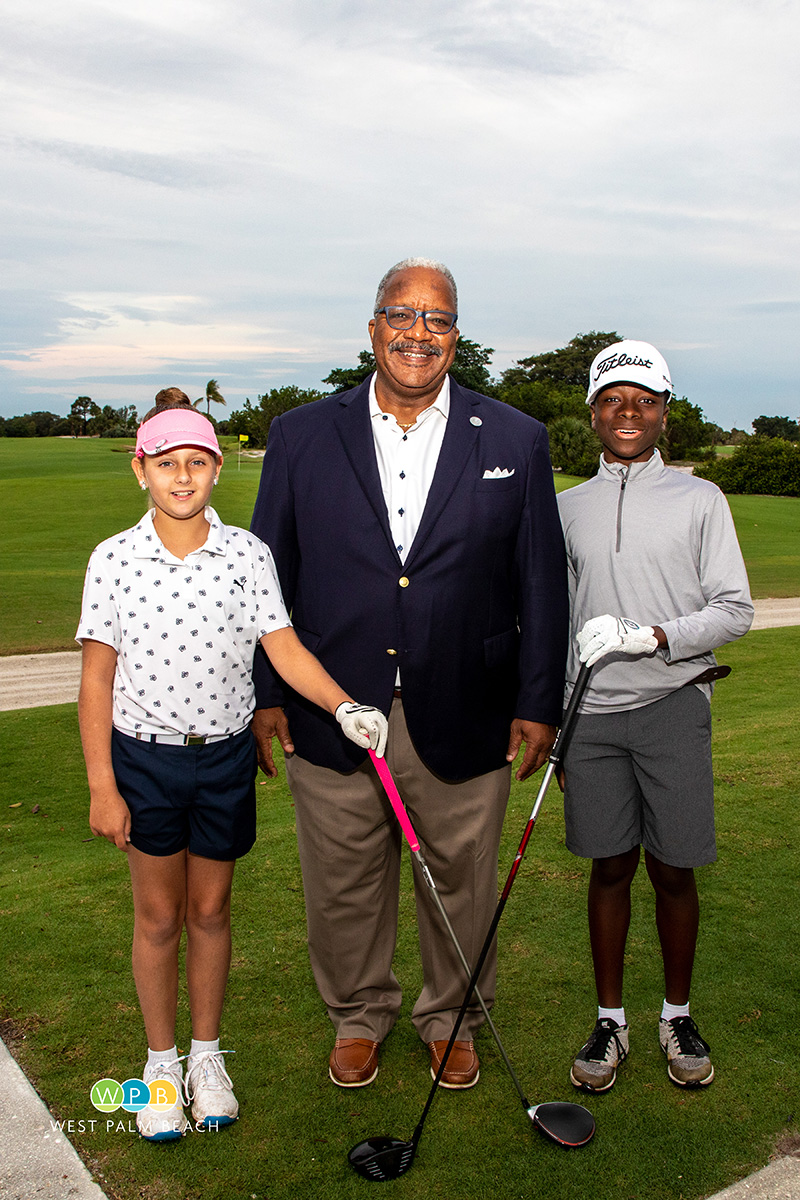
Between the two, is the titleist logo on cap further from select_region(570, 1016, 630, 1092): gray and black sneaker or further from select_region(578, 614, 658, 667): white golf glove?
select_region(570, 1016, 630, 1092): gray and black sneaker

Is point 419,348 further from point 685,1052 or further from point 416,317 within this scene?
point 685,1052

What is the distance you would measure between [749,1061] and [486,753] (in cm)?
122

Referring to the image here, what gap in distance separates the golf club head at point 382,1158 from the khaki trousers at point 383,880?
49cm

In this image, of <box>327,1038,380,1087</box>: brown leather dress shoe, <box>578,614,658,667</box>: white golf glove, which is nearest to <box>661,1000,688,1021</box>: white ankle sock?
<box>327,1038,380,1087</box>: brown leather dress shoe

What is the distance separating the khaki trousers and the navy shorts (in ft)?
1.36

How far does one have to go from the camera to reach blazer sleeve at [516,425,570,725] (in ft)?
9.68

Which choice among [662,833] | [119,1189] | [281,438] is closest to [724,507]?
[662,833]

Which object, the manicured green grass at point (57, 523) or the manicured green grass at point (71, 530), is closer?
the manicured green grass at point (57, 523)

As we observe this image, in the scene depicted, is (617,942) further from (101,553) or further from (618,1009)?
(101,553)

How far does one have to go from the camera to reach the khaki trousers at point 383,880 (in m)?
3.09

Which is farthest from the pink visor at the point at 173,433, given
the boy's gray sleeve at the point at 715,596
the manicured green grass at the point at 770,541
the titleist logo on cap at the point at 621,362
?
the manicured green grass at the point at 770,541

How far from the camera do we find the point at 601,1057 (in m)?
2.97

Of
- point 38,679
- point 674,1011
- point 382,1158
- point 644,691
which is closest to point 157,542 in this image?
point 644,691

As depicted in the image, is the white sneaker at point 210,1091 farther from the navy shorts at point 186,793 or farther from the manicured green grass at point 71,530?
the manicured green grass at point 71,530
